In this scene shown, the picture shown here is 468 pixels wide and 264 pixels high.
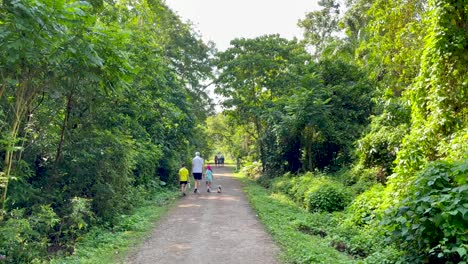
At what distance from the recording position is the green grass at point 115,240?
6473 millimetres

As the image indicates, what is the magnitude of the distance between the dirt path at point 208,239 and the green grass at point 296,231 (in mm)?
265

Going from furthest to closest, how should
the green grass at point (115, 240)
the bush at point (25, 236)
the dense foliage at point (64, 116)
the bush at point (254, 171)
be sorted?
the bush at point (254, 171) < the green grass at point (115, 240) < the bush at point (25, 236) < the dense foliage at point (64, 116)

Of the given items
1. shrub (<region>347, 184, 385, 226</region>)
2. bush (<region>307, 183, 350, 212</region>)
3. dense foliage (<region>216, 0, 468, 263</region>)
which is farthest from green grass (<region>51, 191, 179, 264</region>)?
shrub (<region>347, 184, 385, 226</region>)

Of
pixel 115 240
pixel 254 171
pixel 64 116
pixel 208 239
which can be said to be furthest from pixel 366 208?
pixel 254 171

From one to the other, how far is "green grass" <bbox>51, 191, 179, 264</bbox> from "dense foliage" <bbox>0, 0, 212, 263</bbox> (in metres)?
0.34

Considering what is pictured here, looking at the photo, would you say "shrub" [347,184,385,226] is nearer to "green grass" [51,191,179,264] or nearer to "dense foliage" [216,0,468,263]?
"dense foliage" [216,0,468,263]

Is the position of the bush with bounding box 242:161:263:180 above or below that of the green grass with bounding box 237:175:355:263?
above

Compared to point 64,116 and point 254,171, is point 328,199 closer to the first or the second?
point 64,116

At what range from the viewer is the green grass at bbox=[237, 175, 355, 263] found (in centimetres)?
637

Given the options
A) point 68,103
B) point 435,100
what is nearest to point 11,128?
point 68,103

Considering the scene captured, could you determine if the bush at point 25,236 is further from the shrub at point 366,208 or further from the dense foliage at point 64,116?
the shrub at point 366,208

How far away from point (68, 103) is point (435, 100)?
317 inches

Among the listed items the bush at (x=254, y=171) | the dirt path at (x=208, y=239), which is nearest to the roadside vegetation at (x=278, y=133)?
the dirt path at (x=208, y=239)

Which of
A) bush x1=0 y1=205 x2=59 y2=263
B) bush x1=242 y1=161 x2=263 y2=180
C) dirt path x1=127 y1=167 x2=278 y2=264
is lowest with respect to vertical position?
dirt path x1=127 y1=167 x2=278 y2=264
